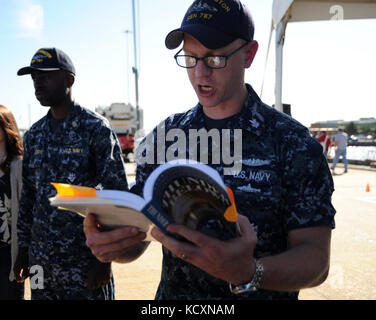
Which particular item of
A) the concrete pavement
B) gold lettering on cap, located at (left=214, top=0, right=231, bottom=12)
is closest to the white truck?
the concrete pavement

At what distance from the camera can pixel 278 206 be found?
1.31 meters

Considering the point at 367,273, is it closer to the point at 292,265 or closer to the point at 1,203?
the point at 292,265

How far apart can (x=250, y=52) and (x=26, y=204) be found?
2.00m

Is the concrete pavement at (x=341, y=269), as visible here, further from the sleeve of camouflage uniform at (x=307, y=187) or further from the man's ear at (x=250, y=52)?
the man's ear at (x=250, y=52)

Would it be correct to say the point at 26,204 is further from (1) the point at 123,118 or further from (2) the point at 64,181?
(1) the point at 123,118

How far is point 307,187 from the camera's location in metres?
1.25

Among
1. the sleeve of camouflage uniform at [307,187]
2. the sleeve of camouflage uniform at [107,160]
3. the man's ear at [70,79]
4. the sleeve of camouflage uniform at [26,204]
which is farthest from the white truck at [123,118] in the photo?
the sleeve of camouflage uniform at [307,187]

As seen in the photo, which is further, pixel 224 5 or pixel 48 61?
pixel 48 61

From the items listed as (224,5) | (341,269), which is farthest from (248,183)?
(341,269)

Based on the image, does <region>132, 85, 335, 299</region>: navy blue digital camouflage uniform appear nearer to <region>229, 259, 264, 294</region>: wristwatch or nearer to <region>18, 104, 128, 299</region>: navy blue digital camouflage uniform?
<region>229, 259, 264, 294</region>: wristwatch

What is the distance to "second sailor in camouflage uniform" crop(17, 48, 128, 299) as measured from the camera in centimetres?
227

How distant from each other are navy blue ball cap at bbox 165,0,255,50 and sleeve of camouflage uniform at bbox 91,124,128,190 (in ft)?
3.83
